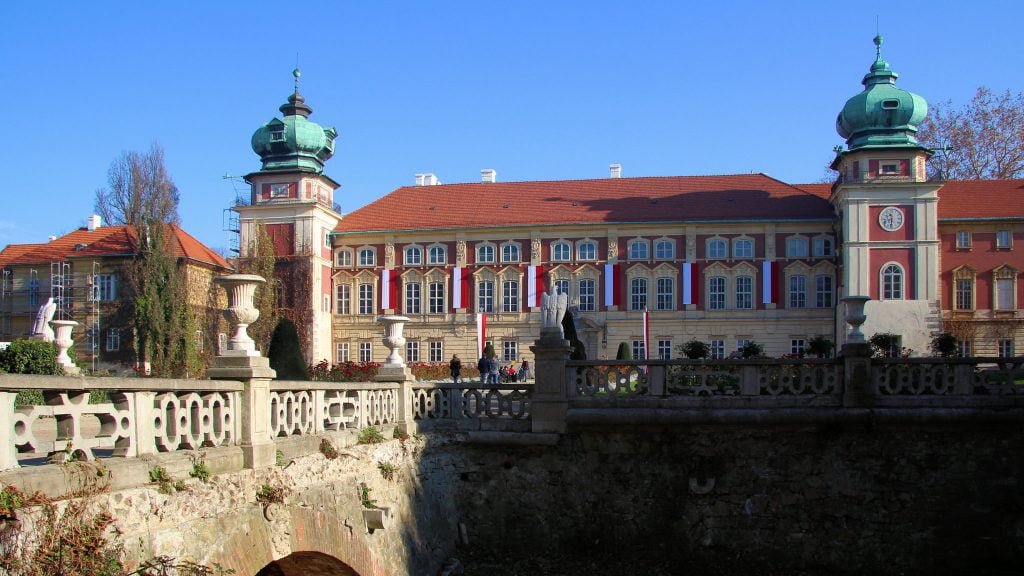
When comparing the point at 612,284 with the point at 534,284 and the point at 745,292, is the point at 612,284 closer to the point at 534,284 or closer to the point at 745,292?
the point at 534,284

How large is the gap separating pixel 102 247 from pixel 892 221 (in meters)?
42.0

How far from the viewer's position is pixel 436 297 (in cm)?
5162

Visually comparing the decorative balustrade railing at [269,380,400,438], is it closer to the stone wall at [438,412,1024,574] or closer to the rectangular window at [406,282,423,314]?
the stone wall at [438,412,1024,574]

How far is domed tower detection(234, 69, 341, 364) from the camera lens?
50.9 m

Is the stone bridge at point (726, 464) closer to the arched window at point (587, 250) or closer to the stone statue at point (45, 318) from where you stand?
the stone statue at point (45, 318)

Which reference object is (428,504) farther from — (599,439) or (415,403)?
(599,439)

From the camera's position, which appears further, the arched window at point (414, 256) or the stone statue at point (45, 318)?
the arched window at point (414, 256)

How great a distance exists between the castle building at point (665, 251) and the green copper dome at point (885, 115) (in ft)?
0.23

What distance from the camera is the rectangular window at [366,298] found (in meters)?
52.4

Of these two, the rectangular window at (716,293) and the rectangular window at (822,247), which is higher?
the rectangular window at (822,247)

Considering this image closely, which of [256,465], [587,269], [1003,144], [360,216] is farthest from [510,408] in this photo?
Answer: [1003,144]

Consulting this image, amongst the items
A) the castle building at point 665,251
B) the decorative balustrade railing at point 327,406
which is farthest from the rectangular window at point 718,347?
the decorative balustrade railing at point 327,406

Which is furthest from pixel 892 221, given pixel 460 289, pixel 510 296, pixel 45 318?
pixel 45 318

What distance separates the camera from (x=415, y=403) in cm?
1388
